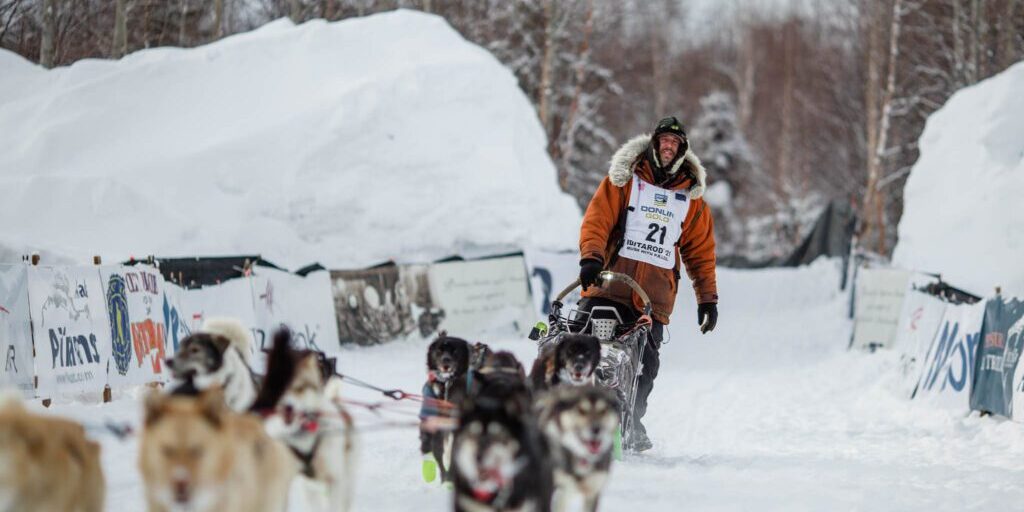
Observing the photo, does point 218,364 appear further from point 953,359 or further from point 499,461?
point 953,359

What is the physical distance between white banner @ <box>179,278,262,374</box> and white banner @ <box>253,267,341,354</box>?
194mm

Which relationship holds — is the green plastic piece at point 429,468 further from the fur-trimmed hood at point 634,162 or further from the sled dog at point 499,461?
the fur-trimmed hood at point 634,162

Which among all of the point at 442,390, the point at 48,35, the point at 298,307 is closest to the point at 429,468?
the point at 442,390

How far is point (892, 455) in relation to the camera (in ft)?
22.0

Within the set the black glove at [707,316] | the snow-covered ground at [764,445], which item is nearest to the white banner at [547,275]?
the snow-covered ground at [764,445]

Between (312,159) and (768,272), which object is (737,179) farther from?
(312,159)

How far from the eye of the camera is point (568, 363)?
4.95 metres

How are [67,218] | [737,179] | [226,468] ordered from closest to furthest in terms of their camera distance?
[226,468], [67,218], [737,179]

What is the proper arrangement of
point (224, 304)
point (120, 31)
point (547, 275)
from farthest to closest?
1. point (120, 31)
2. point (547, 275)
3. point (224, 304)

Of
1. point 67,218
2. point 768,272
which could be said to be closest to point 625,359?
point 67,218

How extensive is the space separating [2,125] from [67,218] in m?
2.41

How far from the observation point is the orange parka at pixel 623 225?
6.03 meters

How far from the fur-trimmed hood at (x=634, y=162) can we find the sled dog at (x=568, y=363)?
4.10 feet

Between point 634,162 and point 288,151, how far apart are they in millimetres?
9699
